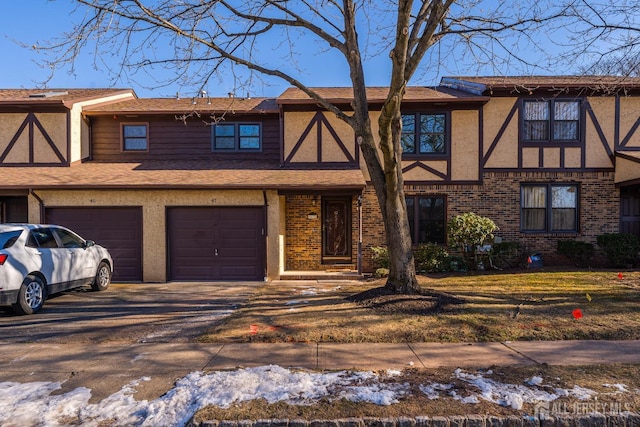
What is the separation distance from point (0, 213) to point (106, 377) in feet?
40.6

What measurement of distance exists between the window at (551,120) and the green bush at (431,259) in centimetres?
492

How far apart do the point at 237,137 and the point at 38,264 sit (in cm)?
772

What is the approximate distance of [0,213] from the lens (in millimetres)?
13242

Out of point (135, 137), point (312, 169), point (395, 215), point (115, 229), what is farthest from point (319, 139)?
point (115, 229)

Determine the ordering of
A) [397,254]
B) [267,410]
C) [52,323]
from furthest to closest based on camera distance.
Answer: [397,254] < [52,323] < [267,410]

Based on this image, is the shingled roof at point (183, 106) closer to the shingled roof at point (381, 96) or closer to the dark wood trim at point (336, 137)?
the shingled roof at point (381, 96)

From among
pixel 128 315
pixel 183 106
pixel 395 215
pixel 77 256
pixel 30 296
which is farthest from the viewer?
pixel 183 106

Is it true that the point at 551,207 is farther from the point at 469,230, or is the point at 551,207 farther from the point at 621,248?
the point at 469,230

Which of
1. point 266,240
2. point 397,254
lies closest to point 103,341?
point 397,254

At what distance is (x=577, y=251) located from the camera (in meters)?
12.4

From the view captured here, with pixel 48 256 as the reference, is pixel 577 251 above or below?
below

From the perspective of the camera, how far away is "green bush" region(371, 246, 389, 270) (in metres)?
12.2

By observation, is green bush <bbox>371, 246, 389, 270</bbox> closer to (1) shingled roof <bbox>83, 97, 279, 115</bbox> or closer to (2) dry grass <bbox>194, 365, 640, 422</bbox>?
(1) shingled roof <bbox>83, 97, 279, 115</bbox>

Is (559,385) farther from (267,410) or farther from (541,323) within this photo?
(267,410)
